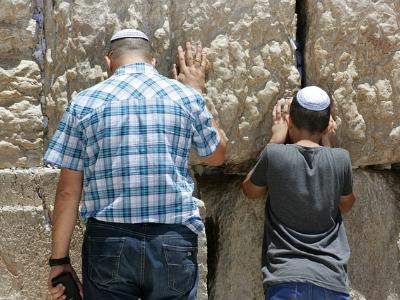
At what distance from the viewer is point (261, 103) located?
305 cm

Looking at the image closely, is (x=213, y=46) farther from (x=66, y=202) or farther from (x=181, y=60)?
(x=66, y=202)

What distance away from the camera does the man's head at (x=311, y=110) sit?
2.83m

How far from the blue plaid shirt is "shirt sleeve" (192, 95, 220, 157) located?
2 centimetres

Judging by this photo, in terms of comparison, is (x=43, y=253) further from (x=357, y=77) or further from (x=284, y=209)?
(x=357, y=77)

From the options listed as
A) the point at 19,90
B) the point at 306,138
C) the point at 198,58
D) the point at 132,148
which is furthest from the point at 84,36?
the point at 306,138

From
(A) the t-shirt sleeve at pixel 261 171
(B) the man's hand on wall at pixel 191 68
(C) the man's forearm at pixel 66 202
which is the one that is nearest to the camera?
(C) the man's forearm at pixel 66 202

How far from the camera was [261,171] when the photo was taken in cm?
285

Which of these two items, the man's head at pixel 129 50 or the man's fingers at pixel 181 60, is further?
the man's fingers at pixel 181 60

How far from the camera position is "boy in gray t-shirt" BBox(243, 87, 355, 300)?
2.70 meters

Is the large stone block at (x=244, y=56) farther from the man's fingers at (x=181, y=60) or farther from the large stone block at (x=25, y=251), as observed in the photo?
the large stone block at (x=25, y=251)

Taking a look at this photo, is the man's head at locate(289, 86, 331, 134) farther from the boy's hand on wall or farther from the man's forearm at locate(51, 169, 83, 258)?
the man's forearm at locate(51, 169, 83, 258)

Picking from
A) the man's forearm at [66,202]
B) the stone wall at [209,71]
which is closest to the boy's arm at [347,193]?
the stone wall at [209,71]

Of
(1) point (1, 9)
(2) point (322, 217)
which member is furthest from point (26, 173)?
(2) point (322, 217)

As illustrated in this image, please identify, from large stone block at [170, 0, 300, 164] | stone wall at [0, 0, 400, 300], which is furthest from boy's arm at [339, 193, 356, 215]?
large stone block at [170, 0, 300, 164]
